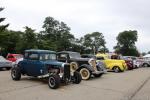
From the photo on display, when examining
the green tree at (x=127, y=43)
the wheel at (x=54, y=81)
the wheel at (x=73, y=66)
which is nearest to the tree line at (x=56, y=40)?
the green tree at (x=127, y=43)

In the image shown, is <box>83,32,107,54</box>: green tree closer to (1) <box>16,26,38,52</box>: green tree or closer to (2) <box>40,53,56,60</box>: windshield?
(1) <box>16,26,38,52</box>: green tree

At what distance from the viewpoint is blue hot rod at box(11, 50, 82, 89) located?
13.3m

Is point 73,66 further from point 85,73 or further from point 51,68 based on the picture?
point 51,68

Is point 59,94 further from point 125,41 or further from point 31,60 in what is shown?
point 125,41

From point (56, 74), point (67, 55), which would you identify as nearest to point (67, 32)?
point (67, 55)

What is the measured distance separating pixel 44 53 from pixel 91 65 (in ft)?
13.9

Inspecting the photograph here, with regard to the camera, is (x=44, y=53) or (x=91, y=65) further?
(x=91, y=65)

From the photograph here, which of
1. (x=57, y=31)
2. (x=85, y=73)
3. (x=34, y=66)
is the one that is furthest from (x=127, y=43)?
(x=34, y=66)

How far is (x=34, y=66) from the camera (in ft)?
46.8

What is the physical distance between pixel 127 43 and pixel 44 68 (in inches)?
3329

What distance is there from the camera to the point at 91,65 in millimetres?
17422

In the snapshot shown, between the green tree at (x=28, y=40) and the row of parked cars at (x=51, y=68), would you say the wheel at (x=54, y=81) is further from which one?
the green tree at (x=28, y=40)

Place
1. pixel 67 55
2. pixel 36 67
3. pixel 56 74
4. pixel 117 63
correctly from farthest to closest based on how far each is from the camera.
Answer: pixel 117 63, pixel 67 55, pixel 36 67, pixel 56 74

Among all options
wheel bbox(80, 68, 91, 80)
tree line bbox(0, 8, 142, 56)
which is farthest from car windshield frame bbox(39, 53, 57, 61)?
tree line bbox(0, 8, 142, 56)
